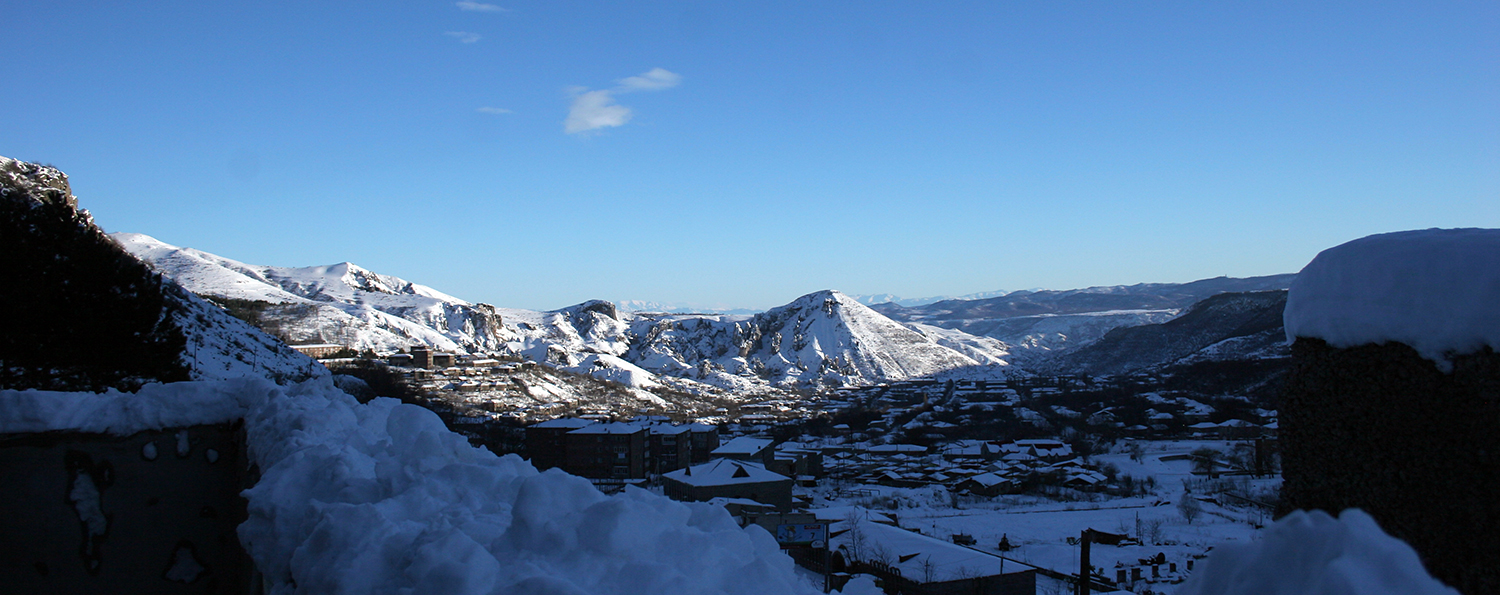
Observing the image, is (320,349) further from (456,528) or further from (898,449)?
(456,528)

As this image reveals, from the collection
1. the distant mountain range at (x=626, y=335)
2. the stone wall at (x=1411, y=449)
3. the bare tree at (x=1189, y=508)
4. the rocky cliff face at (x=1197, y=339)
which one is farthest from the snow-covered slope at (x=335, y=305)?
the rocky cliff face at (x=1197, y=339)

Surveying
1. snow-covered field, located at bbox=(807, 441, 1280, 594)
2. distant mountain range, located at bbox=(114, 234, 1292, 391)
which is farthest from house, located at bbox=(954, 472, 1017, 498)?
distant mountain range, located at bbox=(114, 234, 1292, 391)

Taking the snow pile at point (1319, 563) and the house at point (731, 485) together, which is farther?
the house at point (731, 485)

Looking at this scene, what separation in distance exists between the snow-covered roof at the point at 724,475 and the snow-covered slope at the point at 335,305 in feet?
139

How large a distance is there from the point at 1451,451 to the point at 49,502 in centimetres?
611

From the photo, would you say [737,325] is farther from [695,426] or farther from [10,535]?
[10,535]

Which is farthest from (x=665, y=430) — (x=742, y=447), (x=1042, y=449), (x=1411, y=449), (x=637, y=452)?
(x=1411, y=449)

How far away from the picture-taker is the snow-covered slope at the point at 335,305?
80.4m

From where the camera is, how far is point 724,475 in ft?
96.9

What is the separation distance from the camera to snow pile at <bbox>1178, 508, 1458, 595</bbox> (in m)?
1.01

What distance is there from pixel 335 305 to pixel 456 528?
103 metres

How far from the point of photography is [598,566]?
6.24 ft

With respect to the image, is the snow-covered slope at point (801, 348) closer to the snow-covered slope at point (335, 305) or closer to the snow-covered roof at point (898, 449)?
the snow-covered slope at point (335, 305)

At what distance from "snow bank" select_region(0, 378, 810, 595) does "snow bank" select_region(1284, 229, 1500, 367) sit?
2940mm
